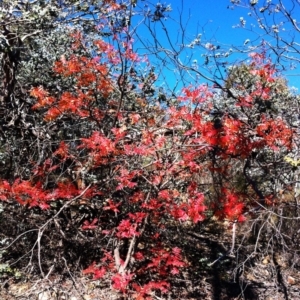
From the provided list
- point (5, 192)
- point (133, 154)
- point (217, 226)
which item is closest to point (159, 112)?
point (133, 154)

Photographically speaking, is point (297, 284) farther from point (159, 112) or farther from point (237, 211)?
point (159, 112)

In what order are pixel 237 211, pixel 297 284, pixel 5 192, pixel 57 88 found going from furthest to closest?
1. pixel 57 88
2. pixel 297 284
3. pixel 5 192
4. pixel 237 211

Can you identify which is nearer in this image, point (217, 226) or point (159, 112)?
point (159, 112)

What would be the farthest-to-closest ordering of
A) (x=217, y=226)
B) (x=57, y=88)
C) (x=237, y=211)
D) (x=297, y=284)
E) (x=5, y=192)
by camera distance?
1. (x=217, y=226)
2. (x=57, y=88)
3. (x=297, y=284)
4. (x=5, y=192)
5. (x=237, y=211)

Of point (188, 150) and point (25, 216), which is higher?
point (188, 150)

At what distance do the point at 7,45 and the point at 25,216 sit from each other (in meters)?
2.09

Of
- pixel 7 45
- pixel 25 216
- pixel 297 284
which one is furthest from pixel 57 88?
pixel 297 284

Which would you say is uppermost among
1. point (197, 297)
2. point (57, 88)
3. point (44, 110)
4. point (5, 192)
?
point (57, 88)

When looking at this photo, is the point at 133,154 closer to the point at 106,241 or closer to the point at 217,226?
the point at 106,241

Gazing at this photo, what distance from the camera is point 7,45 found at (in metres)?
4.40

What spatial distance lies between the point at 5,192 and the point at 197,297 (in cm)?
264

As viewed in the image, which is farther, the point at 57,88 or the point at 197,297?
the point at 57,88

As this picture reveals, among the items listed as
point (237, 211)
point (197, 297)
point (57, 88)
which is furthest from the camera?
point (57, 88)

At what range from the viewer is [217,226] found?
707 centimetres
